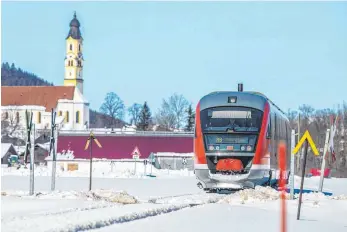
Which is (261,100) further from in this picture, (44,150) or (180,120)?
(180,120)

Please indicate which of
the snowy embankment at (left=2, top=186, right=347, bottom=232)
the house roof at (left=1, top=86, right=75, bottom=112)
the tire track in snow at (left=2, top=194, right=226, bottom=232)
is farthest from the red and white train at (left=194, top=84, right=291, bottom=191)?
the house roof at (left=1, top=86, right=75, bottom=112)

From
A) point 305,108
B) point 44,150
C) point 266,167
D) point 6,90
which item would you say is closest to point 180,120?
point 305,108

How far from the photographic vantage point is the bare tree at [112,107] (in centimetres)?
14412

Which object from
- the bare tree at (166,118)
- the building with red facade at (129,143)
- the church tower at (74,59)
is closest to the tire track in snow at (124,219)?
the building with red facade at (129,143)

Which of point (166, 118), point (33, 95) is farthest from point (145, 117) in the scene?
point (33, 95)

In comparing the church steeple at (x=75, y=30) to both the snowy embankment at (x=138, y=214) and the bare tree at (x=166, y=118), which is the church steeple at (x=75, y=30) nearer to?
the bare tree at (x=166, y=118)

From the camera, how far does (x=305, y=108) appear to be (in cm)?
11238

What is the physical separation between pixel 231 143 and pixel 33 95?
128 metres

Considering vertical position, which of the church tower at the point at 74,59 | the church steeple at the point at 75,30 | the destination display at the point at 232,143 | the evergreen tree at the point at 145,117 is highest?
the church steeple at the point at 75,30

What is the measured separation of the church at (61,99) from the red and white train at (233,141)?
10535 centimetres

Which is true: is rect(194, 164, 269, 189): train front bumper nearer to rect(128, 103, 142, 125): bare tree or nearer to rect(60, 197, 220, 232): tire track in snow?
rect(60, 197, 220, 232): tire track in snow

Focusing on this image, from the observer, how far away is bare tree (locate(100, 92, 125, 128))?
473ft

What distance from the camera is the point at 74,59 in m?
151

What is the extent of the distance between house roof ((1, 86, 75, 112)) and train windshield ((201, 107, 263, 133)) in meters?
121
